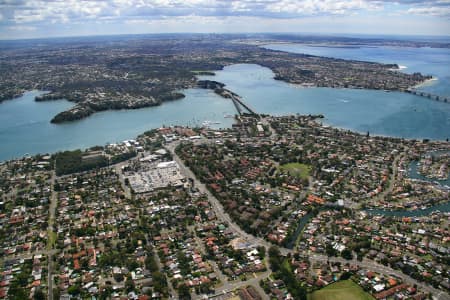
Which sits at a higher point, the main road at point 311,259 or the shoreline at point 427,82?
the shoreline at point 427,82

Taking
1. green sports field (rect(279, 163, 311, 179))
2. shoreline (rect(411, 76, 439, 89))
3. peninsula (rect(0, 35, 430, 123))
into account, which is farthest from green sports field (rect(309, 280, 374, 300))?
shoreline (rect(411, 76, 439, 89))

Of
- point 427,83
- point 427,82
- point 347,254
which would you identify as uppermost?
point 427,82

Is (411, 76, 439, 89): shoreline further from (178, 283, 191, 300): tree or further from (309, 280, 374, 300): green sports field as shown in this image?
(178, 283, 191, 300): tree

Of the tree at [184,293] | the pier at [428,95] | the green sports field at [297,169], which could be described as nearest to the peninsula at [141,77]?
the pier at [428,95]

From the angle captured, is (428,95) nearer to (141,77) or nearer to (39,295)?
(141,77)

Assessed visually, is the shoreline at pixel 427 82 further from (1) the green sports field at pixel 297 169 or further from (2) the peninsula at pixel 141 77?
(1) the green sports field at pixel 297 169

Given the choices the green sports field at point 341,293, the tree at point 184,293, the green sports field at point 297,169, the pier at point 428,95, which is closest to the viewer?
the tree at point 184,293

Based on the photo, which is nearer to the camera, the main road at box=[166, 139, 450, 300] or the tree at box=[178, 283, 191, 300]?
the tree at box=[178, 283, 191, 300]

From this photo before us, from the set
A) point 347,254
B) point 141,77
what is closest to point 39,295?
point 347,254

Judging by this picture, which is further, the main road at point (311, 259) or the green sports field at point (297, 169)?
the green sports field at point (297, 169)
